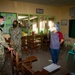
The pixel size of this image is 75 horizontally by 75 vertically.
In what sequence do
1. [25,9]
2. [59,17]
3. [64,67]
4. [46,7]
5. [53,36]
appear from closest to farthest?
[53,36]
[64,67]
[25,9]
[46,7]
[59,17]

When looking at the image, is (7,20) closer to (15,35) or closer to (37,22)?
(37,22)

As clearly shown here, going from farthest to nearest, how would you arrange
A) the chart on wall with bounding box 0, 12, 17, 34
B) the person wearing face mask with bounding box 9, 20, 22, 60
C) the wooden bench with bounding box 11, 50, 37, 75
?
1. the chart on wall with bounding box 0, 12, 17, 34
2. the person wearing face mask with bounding box 9, 20, 22, 60
3. the wooden bench with bounding box 11, 50, 37, 75

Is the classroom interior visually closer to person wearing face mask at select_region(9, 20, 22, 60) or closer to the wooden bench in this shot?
person wearing face mask at select_region(9, 20, 22, 60)

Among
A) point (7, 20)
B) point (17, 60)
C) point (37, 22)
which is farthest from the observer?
point (37, 22)

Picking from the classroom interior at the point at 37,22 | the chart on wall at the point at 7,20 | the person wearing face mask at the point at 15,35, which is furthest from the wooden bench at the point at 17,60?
the chart on wall at the point at 7,20

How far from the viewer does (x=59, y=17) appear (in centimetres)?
771

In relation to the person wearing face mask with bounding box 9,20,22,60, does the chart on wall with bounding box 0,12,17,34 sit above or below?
above

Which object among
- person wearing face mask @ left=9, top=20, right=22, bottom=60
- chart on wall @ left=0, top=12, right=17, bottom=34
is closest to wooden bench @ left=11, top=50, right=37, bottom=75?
person wearing face mask @ left=9, top=20, right=22, bottom=60

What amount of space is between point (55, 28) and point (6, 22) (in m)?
3.06

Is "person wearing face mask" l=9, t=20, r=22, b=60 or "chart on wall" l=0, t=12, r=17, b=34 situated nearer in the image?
"person wearing face mask" l=9, t=20, r=22, b=60

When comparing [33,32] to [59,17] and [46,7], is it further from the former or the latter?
[59,17]

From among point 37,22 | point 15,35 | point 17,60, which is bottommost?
point 17,60

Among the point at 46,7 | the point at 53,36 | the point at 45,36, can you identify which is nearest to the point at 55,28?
the point at 53,36

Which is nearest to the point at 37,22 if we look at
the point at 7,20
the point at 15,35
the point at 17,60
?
the point at 7,20
